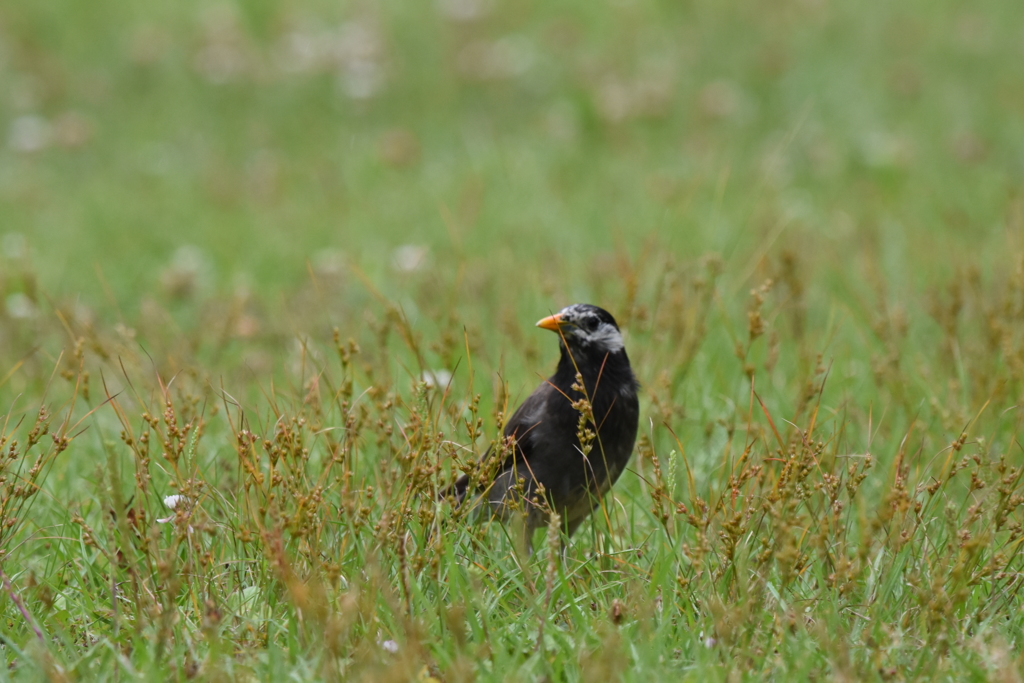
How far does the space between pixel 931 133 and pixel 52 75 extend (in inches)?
344

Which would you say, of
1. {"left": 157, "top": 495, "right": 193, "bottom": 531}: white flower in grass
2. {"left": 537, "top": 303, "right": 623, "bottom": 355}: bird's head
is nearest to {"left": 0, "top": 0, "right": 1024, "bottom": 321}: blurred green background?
{"left": 537, "top": 303, "right": 623, "bottom": 355}: bird's head

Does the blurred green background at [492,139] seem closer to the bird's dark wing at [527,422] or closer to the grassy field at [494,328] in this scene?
the grassy field at [494,328]

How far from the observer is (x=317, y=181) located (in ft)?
30.2

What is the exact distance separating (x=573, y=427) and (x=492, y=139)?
6.07m

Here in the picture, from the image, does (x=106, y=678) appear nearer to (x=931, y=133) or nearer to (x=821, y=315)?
(x=821, y=315)

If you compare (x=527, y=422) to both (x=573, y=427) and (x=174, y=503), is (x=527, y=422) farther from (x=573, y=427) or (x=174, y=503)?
(x=174, y=503)

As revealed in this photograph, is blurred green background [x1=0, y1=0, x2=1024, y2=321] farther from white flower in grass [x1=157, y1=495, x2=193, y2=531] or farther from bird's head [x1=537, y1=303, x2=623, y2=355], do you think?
white flower in grass [x1=157, y1=495, x2=193, y2=531]

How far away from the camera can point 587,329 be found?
392 cm

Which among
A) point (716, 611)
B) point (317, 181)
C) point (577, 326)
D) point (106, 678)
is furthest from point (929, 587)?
point (317, 181)

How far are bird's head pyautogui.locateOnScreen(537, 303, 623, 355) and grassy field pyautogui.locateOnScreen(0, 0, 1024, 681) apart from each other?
27 centimetres

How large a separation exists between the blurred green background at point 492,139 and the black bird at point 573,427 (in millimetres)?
1123

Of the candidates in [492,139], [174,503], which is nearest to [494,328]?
[174,503]

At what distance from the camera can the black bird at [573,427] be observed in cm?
367

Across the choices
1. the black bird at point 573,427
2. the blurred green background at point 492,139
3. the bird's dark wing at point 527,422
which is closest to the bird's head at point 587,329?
the black bird at point 573,427
